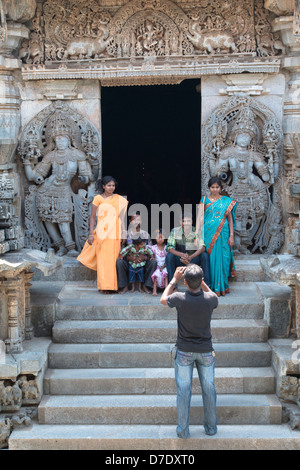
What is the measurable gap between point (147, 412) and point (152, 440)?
0.37 metres

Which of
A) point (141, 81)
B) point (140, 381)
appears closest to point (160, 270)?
point (140, 381)

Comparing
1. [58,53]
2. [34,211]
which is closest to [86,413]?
[34,211]

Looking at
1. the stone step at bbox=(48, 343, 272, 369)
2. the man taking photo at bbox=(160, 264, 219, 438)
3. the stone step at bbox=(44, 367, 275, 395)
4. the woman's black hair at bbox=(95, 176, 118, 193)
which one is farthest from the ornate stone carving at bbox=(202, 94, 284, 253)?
the man taking photo at bbox=(160, 264, 219, 438)

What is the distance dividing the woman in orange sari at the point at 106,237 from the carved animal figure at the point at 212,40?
6.61 feet

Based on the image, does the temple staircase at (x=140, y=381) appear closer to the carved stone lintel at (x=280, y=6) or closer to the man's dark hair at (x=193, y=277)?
the man's dark hair at (x=193, y=277)

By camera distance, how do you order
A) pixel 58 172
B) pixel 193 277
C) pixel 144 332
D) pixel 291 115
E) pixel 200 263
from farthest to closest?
pixel 58 172, pixel 291 115, pixel 200 263, pixel 144 332, pixel 193 277

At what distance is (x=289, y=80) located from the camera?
8.48 meters

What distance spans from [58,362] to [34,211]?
93.4 inches

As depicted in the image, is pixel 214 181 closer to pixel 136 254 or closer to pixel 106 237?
pixel 136 254

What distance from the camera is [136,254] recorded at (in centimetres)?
787

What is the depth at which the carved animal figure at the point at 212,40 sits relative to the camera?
8461mm

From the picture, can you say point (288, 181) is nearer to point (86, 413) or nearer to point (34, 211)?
point (34, 211)

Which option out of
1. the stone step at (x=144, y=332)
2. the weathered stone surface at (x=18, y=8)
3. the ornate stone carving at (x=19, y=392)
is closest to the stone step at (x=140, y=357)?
the stone step at (x=144, y=332)

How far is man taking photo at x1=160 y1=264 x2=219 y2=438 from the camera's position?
5770 millimetres
